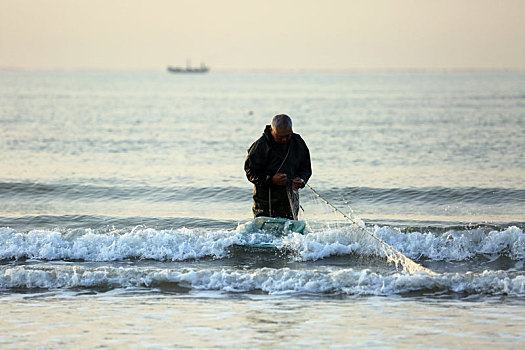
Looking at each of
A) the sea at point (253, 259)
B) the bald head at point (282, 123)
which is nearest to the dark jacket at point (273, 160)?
the bald head at point (282, 123)

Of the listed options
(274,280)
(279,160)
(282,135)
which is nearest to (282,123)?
(282,135)

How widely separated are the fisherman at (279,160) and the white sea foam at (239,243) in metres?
1.07

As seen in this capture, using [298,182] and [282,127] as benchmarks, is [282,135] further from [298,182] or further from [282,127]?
[298,182]

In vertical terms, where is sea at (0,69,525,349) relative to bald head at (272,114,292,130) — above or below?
below

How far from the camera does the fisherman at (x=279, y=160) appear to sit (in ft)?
32.3

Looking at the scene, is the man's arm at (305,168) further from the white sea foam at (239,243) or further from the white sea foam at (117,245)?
the white sea foam at (117,245)

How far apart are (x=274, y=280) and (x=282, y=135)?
5.96ft

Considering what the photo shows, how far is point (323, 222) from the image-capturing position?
12.2 metres

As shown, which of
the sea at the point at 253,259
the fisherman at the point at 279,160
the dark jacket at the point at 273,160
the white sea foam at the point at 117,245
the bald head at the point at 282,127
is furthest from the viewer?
the white sea foam at the point at 117,245

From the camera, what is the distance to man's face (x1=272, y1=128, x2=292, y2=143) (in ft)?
31.9

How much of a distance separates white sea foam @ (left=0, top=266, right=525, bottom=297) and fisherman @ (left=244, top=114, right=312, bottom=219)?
3.71 feet

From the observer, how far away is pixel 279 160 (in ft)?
32.8

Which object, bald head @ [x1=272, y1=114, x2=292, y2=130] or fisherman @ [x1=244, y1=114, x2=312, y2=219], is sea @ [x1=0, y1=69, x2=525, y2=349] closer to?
fisherman @ [x1=244, y1=114, x2=312, y2=219]

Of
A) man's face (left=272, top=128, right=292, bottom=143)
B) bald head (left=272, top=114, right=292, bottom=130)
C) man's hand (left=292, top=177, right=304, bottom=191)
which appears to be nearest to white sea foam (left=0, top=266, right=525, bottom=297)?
man's hand (left=292, top=177, right=304, bottom=191)
